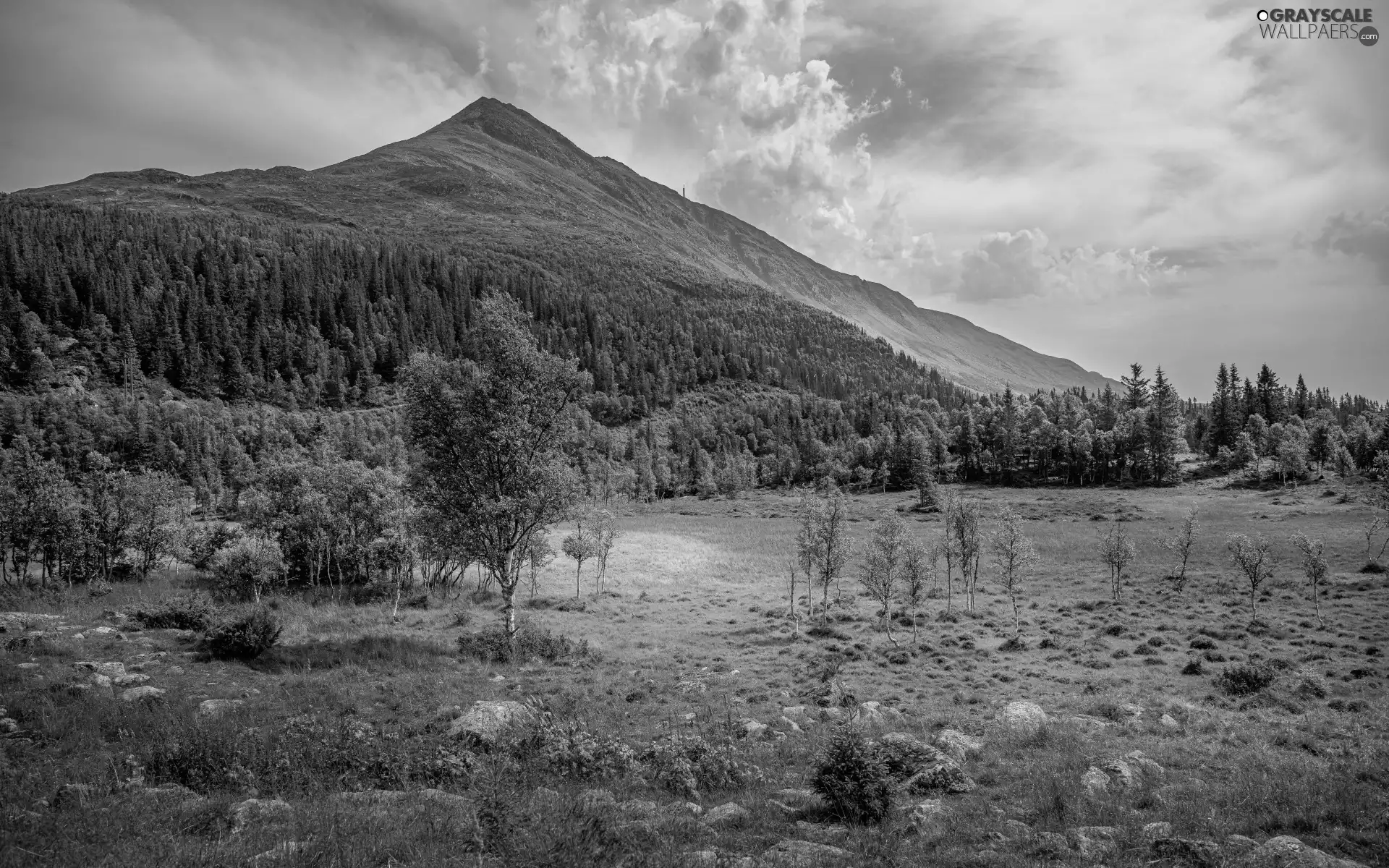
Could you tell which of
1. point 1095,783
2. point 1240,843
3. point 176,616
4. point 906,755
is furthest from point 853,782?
point 176,616

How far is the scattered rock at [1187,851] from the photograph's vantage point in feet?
26.9

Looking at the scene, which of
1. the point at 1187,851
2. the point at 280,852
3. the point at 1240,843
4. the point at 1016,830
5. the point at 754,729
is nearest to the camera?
the point at 280,852

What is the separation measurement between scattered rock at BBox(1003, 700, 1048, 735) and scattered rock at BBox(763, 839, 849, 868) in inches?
476

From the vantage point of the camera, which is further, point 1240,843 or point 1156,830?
point 1156,830

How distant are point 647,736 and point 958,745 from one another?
8343mm

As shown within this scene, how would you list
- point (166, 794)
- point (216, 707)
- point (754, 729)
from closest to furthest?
point (166, 794)
point (216, 707)
point (754, 729)

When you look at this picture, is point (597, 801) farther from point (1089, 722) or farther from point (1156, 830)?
point (1089, 722)

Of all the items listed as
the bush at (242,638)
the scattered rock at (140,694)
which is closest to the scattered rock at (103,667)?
the scattered rock at (140,694)

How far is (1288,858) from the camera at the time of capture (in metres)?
8.31

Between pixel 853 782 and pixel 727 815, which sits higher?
pixel 853 782

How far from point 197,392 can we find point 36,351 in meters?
33.9

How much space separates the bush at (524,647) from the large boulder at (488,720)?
8185mm

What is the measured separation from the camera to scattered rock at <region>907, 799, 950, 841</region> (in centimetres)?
949

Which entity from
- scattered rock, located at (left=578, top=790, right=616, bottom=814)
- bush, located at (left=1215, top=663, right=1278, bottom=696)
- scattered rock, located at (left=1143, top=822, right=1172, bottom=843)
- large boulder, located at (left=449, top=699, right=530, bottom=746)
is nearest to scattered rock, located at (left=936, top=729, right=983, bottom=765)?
scattered rock, located at (left=1143, top=822, right=1172, bottom=843)
